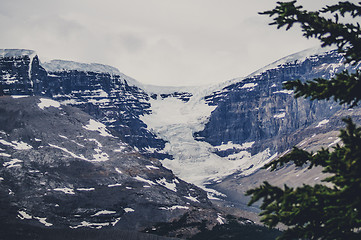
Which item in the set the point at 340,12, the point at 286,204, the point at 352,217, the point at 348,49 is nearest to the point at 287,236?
the point at 286,204

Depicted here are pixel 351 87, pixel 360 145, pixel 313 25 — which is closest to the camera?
pixel 360 145

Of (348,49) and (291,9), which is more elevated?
(291,9)

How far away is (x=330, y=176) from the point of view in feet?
69.4

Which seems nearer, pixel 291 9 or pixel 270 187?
pixel 270 187

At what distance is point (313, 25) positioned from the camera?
23375mm

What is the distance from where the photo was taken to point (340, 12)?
24344mm

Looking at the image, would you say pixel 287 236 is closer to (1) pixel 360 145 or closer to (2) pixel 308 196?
(2) pixel 308 196

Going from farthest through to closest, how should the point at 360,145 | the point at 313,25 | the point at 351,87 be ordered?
the point at 313,25, the point at 351,87, the point at 360,145

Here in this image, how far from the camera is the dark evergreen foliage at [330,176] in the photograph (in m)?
20.4

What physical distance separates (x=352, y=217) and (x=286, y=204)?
2341 mm

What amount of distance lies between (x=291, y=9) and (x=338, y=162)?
6.19 meters

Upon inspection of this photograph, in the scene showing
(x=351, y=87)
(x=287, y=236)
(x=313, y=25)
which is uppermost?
(x=313, y=25)

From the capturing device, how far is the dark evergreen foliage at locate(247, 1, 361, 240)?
20.4 metres

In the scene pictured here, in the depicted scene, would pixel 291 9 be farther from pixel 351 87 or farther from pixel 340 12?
pixel 351 87
